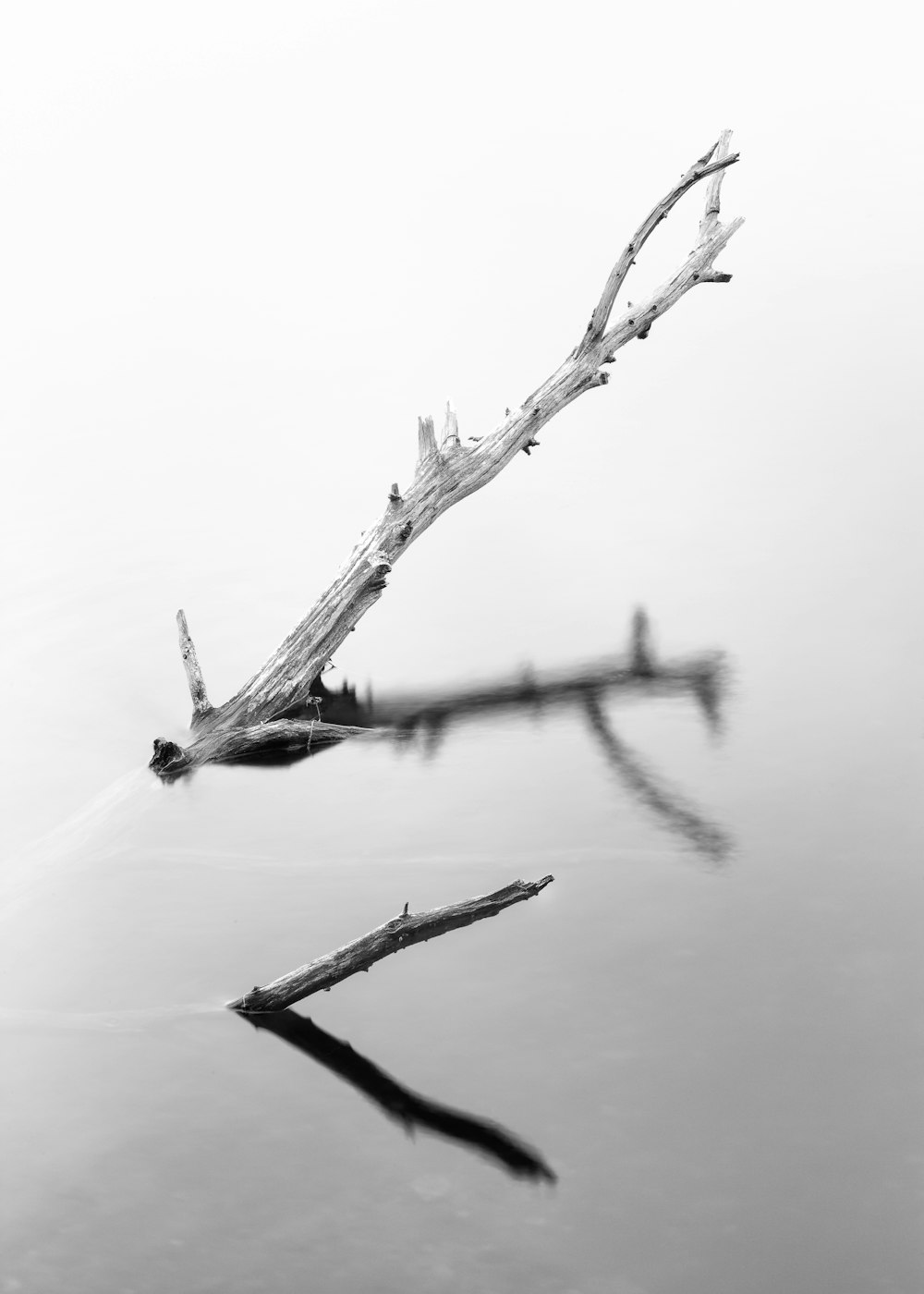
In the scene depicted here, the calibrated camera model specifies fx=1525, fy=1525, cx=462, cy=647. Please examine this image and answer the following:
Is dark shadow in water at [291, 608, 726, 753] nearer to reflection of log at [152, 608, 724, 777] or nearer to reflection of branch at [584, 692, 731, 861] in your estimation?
reflection of log at [152, 608, 724, 777]

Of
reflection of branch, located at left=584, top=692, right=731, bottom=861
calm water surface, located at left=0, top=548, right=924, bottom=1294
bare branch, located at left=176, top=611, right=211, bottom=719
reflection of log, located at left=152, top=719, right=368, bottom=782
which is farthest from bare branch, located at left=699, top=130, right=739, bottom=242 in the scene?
bare branch, located at left=176, top=611, right=211, bottom=719

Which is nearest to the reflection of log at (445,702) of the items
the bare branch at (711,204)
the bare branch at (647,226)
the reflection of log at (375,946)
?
the bare branch at (647,226)

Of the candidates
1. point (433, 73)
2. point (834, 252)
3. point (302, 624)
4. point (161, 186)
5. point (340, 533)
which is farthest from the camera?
point (433, 73)

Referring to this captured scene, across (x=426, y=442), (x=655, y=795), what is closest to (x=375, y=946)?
(x=655, y=795)

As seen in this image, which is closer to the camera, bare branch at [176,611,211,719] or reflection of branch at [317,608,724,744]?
bare branch at [176,611,211,719]

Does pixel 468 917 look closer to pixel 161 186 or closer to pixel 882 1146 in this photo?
pixel 882 1146

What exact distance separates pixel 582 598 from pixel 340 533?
246 cm

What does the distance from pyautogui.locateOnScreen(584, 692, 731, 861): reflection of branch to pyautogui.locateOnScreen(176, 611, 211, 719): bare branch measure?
2.24 m

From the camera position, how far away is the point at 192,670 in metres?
8.49

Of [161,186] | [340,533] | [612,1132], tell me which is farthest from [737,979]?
[161,186]

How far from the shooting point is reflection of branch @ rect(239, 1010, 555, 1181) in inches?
222

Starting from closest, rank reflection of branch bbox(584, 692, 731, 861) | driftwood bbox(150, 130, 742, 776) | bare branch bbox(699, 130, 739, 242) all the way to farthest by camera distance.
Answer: reflection of branch bbox(584, 692, 731, 861), driftwood bbox(150, 130, 742, 776), bare branch bbox(699, 130, 739, 242)

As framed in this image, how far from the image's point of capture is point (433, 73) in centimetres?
2347

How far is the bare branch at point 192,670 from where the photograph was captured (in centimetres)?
836
